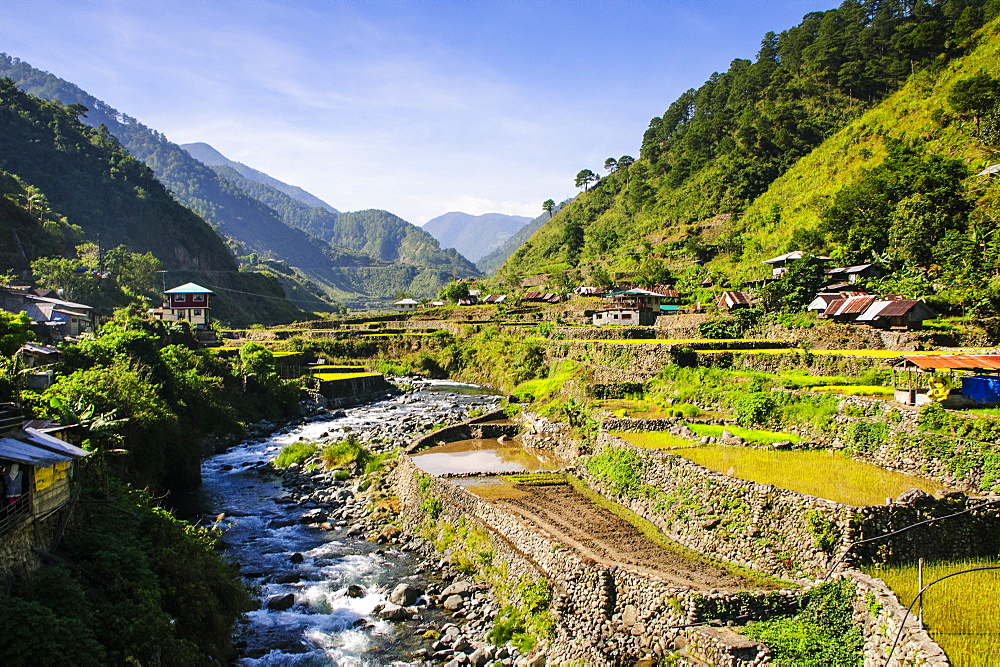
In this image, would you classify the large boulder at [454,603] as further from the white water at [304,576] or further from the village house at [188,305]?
the village house at [188,305]

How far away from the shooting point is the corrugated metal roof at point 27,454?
10406mm

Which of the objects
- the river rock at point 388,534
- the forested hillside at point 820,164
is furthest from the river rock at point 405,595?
the forested hillside at point 820,164

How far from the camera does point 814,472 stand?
17250 mm

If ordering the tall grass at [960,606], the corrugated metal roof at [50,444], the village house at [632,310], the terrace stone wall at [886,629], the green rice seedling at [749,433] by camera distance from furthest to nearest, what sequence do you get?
the village house at [632,310]
the green rice seedling at [749,433]
the corrugated metal roof at [50,444]
the tall grass at [960,606]
the terrace stone wall at [886,629]

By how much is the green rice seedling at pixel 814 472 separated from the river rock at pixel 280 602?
41.1 ft

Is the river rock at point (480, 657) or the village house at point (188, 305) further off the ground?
the village house at point (188, 305)

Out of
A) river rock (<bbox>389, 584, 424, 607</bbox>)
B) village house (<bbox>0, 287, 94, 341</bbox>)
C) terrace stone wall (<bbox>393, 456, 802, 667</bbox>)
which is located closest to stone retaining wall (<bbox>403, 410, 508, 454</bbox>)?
river rock (<bbox>389, 584, 424, 607</bbox>)

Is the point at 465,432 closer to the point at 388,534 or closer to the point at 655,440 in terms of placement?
the point at 388,534

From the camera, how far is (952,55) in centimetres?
6919

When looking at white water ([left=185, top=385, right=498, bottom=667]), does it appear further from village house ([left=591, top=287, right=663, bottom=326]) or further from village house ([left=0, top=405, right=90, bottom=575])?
village house ([left=591, top=287, right=663, bottom=326])

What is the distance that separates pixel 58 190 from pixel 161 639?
374ft

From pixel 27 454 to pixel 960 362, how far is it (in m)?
26.3

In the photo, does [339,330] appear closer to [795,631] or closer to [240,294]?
[240,294]

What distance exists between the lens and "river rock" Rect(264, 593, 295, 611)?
1577 centimetres
